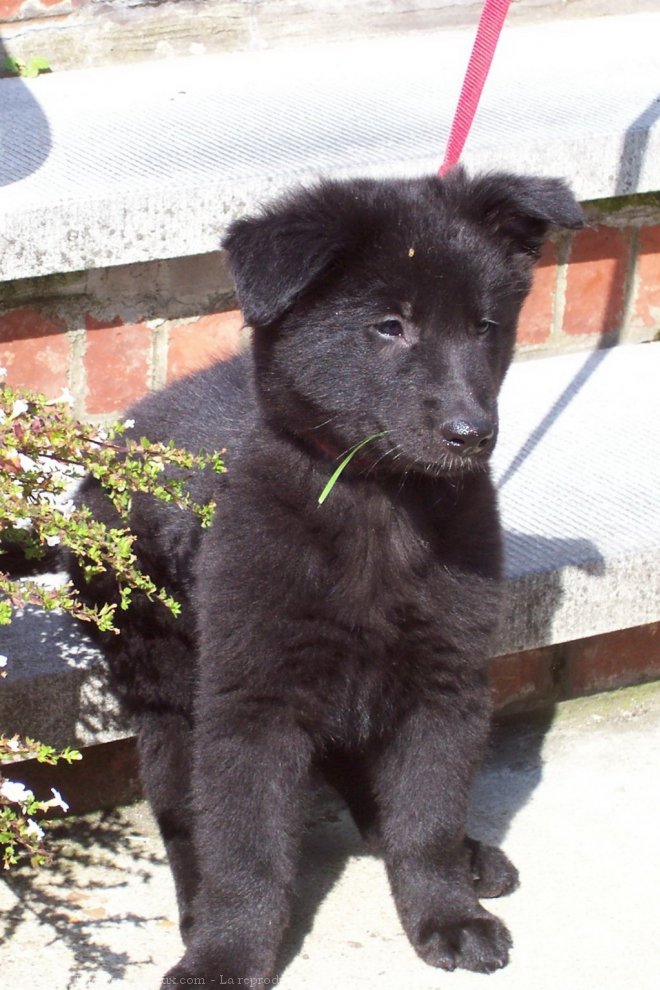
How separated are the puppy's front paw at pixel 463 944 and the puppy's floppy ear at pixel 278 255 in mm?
1085

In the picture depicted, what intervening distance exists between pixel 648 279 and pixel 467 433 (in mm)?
2017

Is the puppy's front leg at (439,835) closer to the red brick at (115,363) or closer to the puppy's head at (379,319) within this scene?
the puppy's head at (379,319)

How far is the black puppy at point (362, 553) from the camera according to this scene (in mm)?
2482

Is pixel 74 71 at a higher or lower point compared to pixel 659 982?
higher

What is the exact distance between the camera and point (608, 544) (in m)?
3.29

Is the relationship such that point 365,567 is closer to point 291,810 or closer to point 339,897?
point 291,810

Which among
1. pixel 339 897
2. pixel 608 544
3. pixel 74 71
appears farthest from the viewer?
pixel 74 71

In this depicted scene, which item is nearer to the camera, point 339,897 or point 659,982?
point 659,982

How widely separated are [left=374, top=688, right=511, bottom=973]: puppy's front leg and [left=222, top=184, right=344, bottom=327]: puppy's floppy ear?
0.76 meters

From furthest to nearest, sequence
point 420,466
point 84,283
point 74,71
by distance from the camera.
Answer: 1. point 74,71
2. point 84,283
3. point 420,466

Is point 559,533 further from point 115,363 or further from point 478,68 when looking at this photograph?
point 115,363

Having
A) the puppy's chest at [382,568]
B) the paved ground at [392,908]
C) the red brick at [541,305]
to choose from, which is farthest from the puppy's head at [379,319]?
the red brick at [541,305]

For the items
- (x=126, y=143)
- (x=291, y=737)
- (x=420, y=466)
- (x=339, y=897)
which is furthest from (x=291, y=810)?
(x=126, y=143)

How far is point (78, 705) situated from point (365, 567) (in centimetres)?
67
